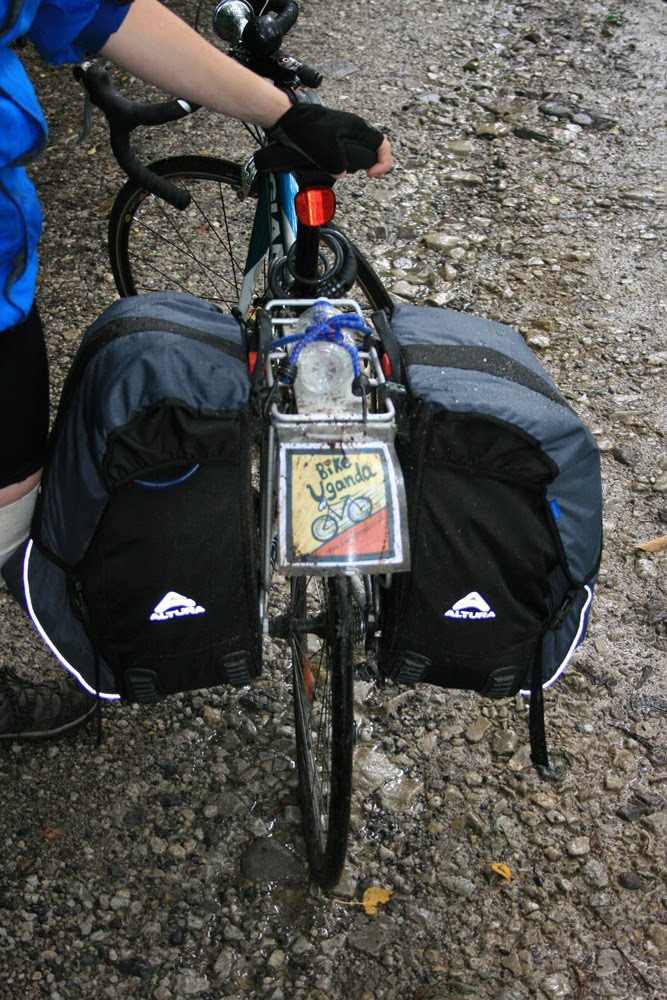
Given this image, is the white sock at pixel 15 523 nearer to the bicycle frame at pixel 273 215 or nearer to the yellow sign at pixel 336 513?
the yellow sign at pixel 336 513

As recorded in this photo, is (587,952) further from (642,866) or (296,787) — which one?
(296,787)

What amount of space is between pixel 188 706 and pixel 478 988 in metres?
1.10

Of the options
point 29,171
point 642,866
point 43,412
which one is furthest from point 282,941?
point 29,171

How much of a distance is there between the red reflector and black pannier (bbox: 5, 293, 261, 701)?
0.35 m

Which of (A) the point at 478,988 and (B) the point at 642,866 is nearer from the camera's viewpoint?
(A) the point at 478,988

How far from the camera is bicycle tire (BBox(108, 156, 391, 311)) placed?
375 centimetres

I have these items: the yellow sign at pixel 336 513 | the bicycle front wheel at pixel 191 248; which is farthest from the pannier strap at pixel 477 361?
the bicycle front wheel at pixel 191 248

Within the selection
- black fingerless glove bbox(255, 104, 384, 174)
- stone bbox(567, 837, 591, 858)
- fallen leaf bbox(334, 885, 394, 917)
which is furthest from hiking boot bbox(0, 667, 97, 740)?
black fingerless glove bbox(255, 104, 384, 174)

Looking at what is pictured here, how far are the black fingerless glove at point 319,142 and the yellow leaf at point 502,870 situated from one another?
1.72m

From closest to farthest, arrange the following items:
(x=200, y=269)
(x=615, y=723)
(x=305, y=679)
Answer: (x=305, y=679) < (x=615, y=723) < (x=200, y=269)

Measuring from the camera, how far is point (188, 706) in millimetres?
2770

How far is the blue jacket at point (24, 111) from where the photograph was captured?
1620 millimetres

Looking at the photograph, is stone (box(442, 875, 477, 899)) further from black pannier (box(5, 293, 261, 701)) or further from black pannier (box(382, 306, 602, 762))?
black pannier (box(5, 293, 261, 701))

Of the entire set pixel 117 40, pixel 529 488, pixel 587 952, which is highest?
pixel 117 40
